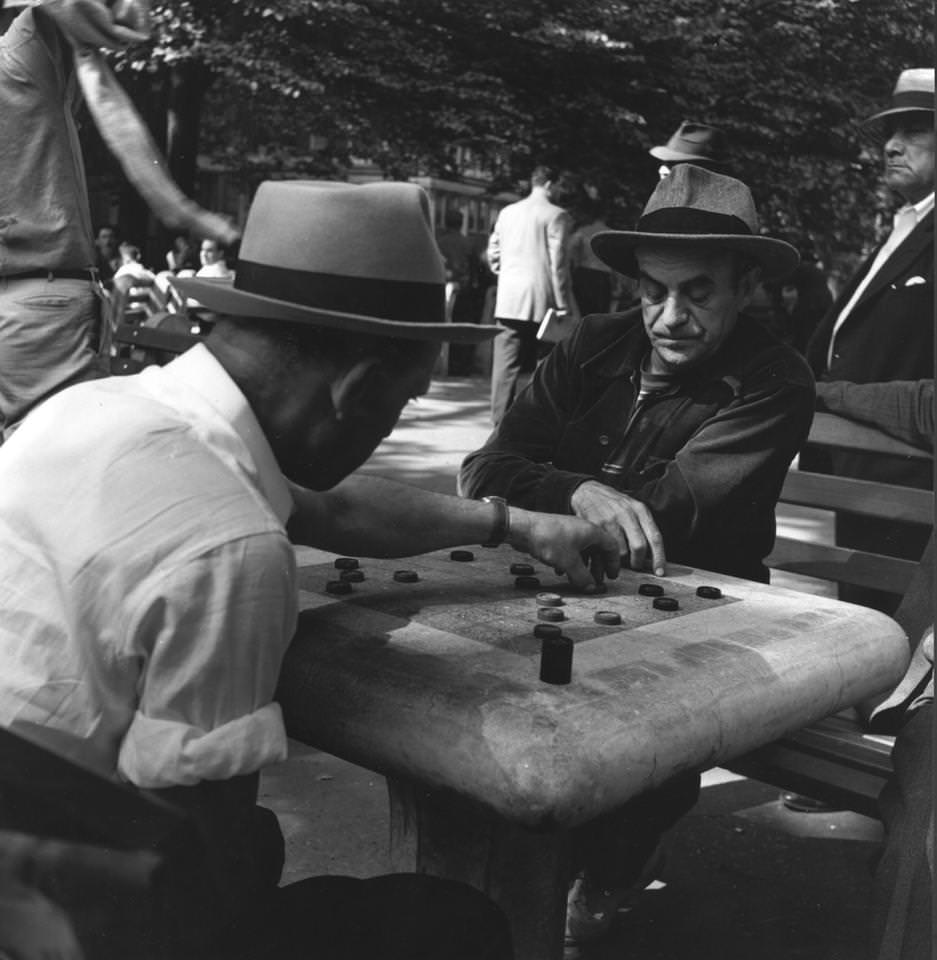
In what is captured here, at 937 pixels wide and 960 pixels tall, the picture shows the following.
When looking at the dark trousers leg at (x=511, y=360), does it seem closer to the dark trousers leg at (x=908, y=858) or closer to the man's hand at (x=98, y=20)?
the man's hand at (x=98, y=20)

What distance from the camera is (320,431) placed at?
155 centimetres

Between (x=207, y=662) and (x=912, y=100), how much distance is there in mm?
3711

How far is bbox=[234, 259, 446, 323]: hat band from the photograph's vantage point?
1.49m

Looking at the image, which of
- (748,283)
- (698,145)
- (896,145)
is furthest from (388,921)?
(896,145)

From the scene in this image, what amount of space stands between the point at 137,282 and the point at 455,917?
1212 cm

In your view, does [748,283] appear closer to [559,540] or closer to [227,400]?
[559,540]

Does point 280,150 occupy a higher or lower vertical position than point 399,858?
higher

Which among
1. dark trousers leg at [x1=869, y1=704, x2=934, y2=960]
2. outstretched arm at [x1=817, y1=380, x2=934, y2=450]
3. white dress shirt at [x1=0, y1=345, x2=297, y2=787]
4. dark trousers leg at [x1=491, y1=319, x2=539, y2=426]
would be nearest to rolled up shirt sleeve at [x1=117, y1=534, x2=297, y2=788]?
white dress shirt at [x1=0, y1=345, x2=297, y2=787]

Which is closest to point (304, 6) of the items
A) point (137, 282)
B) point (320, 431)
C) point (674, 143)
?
point (137, 282)

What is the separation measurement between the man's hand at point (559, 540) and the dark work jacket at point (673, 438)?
0.44 m

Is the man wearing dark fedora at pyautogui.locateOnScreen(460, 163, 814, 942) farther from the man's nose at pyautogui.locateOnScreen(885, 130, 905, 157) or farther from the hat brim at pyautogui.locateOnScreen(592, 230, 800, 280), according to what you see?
the man's nose at pyautogui.locateOnScreen(885, 130, 905, 157)

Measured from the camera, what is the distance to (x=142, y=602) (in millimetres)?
1235

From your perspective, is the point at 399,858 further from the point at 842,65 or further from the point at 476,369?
the point at 842,65

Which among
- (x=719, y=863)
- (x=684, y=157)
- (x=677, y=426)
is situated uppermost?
(x=684, y=157)
